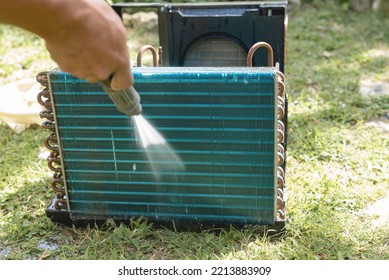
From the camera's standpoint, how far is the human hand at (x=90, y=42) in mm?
1402

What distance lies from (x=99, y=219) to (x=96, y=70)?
3.81 feet

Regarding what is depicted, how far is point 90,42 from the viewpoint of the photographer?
1.42m

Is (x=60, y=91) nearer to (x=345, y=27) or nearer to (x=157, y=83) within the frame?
(x=157, y=83)

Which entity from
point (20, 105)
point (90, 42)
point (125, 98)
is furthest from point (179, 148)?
point (20, 105)

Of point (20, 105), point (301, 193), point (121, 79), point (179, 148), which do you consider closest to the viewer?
point (121, 79)

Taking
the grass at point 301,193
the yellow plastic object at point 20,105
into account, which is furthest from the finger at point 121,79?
the yellow plastic object at point 20,105

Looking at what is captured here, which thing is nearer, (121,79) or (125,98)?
(121,79)

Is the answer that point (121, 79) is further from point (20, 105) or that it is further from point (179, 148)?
point (20, 105)

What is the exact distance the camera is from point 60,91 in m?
2.29

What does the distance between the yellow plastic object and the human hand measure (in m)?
2.14

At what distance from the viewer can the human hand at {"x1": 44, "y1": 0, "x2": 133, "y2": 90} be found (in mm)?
1402

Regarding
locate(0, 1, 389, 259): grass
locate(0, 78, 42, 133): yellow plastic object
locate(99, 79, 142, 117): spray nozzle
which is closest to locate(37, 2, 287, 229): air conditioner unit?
locate(0, 1, 389, 259): grass

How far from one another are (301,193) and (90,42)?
1617 mm

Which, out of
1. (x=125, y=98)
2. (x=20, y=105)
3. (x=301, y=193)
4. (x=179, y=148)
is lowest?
(x=301, y=193)
